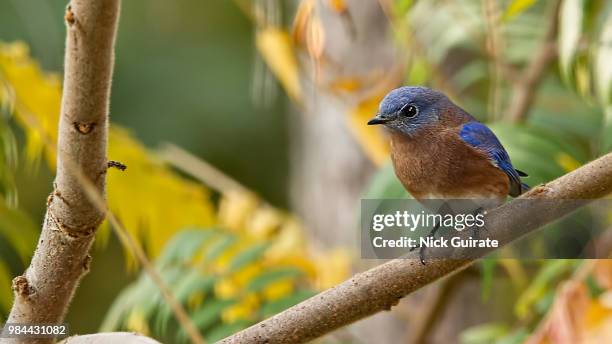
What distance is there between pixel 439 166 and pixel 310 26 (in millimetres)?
205

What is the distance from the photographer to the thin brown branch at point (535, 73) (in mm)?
1682

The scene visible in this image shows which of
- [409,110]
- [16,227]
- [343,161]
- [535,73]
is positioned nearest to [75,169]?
[409,110]

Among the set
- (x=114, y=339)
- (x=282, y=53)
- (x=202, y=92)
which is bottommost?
(x=114, y=339)

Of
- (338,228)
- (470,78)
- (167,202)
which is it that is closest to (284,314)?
(167,202)

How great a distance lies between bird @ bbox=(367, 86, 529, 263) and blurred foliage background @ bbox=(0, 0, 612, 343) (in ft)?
0.32

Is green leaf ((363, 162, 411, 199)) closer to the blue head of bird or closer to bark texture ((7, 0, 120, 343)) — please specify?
the blue head of bird

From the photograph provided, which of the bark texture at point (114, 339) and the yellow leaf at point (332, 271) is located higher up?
the yellow leaf at point (332, 271)

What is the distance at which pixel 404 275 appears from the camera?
0.86 meters

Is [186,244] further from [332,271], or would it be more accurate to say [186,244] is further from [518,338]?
[518,338]

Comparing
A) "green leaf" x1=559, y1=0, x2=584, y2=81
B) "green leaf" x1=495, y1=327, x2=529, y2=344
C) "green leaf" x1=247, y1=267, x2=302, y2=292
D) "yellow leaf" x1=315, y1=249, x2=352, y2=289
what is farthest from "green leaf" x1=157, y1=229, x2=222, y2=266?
"green leaf" x1=559, y1=0, x2=584, y2=81

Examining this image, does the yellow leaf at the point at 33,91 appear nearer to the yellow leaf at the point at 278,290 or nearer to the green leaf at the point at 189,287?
the green leaf at the point at 189,287

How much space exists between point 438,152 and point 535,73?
0.90 metres

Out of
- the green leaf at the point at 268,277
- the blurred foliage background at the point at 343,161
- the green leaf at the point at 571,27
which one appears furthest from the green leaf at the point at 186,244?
the green leaf at the point at 571,27

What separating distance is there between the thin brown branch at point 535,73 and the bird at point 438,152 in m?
0.80
